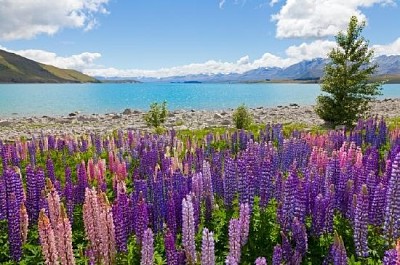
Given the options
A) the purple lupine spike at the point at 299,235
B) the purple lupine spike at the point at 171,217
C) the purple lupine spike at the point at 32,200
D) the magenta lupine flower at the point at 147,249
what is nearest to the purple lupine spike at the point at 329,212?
the purple lupine spike at the point at 299,235

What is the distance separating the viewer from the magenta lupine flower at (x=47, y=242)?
518 centimetres

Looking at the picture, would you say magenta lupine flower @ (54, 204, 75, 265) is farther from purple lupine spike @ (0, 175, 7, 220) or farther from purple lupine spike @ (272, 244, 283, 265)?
purple lupine spike @ (0, 175, 7, 220)

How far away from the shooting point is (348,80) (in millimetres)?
27031

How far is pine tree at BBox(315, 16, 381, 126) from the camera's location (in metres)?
27.2

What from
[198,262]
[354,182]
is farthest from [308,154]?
[198,262]

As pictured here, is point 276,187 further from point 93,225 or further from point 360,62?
point 360,62

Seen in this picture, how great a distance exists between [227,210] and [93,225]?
3164 millimetres

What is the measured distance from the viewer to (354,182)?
8.49 meters

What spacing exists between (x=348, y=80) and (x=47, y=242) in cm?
2503

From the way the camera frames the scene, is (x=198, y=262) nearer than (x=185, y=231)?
Yes

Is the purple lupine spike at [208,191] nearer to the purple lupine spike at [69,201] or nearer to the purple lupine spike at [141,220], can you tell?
the purple lupine spike at [141,220]


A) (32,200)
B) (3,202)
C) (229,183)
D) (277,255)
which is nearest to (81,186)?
(32,200)

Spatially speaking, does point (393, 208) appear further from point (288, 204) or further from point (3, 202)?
point (3, 202)

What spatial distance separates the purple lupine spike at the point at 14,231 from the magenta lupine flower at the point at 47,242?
203 cm
